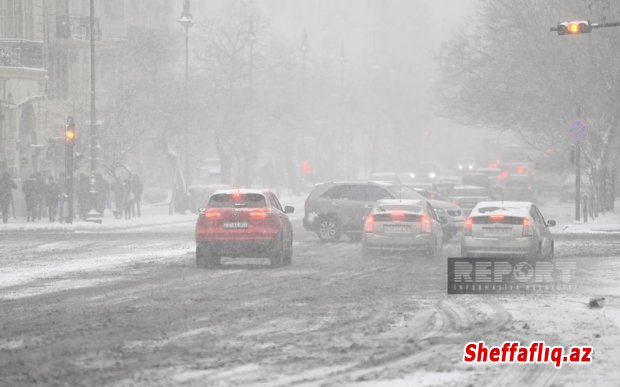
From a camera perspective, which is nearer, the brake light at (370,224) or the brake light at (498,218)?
the brake light at (498,218)

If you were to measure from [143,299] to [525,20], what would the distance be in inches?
1415

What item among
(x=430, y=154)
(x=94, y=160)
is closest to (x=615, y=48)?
(x=94, y=160)

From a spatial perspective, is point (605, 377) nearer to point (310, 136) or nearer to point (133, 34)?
point (133, 34)

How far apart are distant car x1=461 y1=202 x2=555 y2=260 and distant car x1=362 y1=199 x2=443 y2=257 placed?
205cm

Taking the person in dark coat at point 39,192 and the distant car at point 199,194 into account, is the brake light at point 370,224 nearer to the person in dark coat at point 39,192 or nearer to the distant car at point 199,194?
the person in dark coat at point 39,192

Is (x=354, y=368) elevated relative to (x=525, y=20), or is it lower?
lower

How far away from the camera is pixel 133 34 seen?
212ft

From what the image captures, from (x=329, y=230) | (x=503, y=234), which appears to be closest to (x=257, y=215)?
(x=503, y=234)

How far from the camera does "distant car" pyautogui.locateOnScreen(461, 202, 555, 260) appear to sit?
25688 millimetres

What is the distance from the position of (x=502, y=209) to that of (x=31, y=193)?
22466mm

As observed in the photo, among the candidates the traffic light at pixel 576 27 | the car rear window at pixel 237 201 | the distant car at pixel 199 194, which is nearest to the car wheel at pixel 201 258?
the car rear window at pixel 237 201

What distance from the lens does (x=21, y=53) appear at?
1912 inches

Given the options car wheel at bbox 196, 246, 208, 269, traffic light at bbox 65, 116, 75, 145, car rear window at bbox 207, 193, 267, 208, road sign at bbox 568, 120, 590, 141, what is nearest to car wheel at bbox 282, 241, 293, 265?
car rear window at bbox 207, 193, 267, 208

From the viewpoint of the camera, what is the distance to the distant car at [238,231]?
83.1ft
